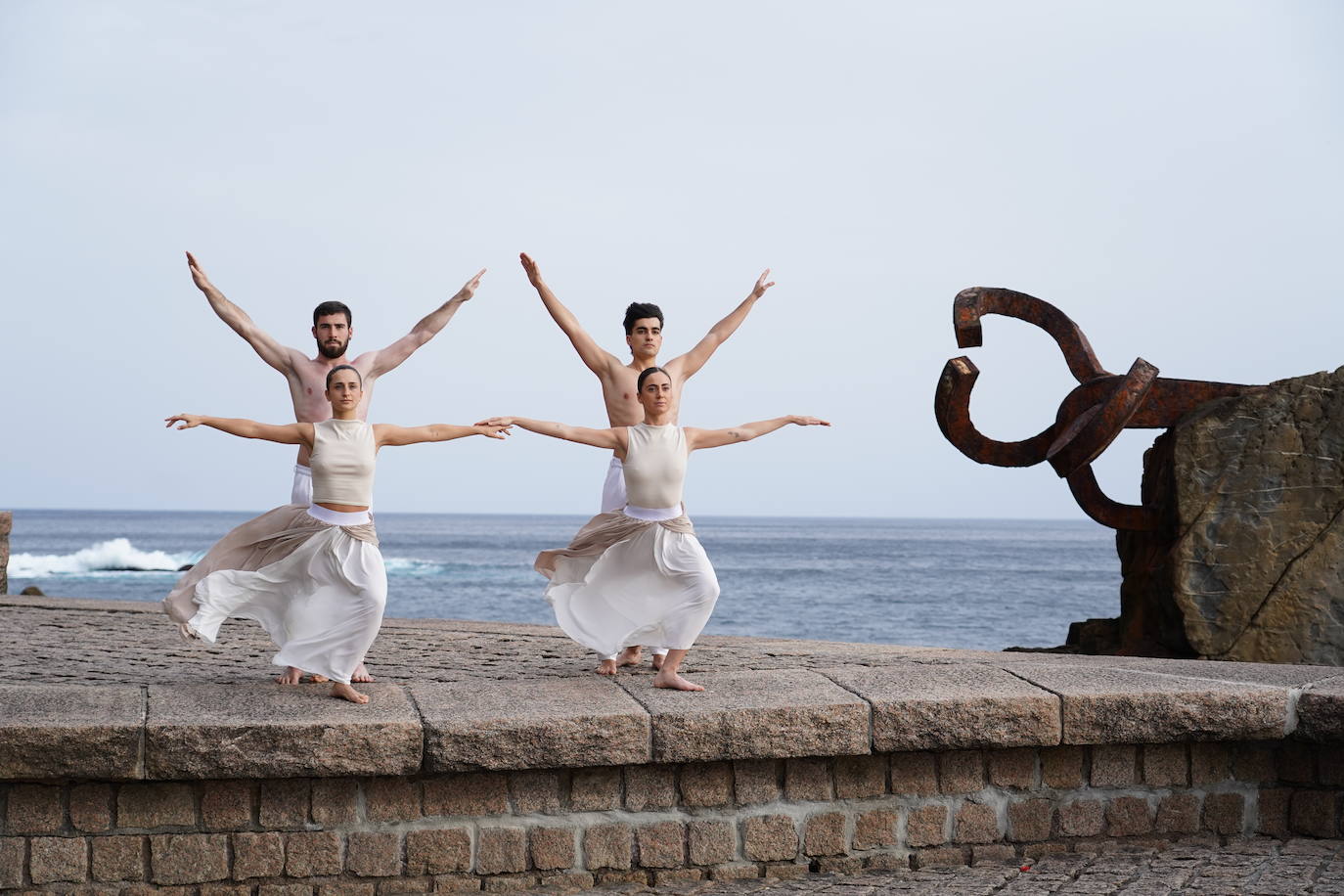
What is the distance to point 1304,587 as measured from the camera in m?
6.97

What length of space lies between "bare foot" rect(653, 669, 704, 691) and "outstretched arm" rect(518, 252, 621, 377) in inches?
73.2

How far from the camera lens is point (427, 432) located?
5.33m

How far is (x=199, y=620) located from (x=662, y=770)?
1.99 m

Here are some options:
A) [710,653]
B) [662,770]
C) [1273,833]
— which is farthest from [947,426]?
[662,770]

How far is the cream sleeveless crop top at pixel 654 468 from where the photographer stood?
5.59 m

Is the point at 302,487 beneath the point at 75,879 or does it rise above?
above

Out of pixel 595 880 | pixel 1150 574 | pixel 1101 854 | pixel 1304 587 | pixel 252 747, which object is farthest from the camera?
pixel 1150 574

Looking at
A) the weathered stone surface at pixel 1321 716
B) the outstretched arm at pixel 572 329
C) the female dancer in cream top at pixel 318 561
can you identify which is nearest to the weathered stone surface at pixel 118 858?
the female dancer in cream top at pixel 318 561

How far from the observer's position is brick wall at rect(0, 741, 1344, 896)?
425cm

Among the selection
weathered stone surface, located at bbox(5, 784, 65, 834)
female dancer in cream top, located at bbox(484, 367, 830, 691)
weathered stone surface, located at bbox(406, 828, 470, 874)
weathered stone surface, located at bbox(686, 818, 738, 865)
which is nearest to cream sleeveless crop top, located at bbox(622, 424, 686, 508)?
female dancer in cream top, located at bbox(484, 367, 830, 691)

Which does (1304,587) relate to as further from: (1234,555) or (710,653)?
(710,653)

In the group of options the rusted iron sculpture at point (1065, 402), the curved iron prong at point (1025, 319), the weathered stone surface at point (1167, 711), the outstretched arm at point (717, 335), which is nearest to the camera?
the weathered stone surface at point (1167, 711)

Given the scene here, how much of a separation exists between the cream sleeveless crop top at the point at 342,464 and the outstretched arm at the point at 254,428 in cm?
7

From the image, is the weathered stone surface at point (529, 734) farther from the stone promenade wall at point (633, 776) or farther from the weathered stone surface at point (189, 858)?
the weathered stone surface at point (189, 858)
